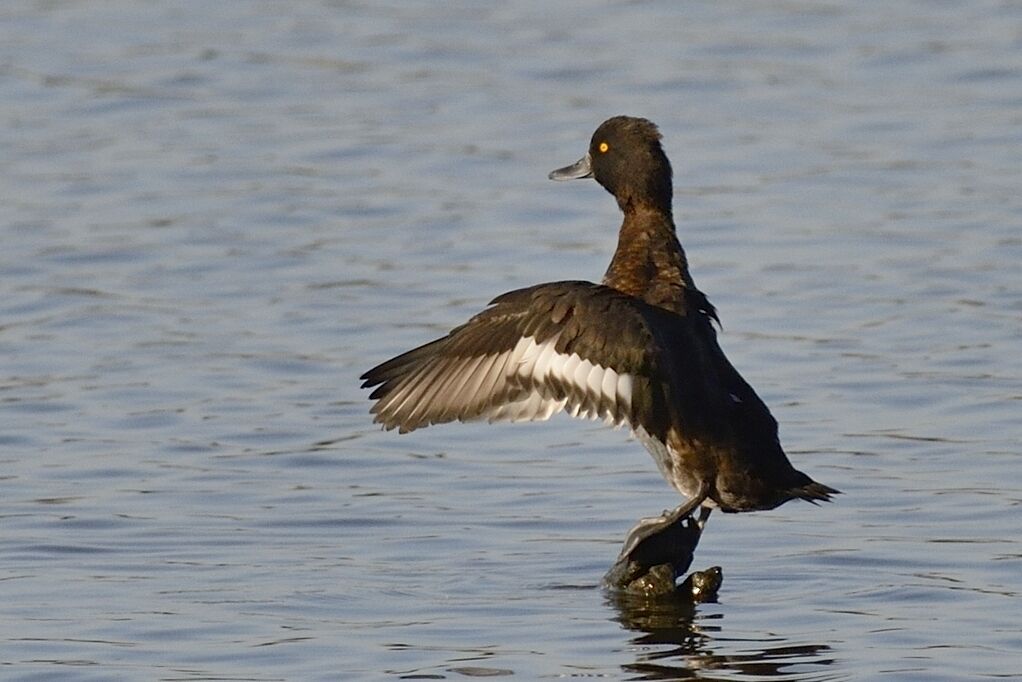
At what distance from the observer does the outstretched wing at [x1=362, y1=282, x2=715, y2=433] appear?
22.7ft

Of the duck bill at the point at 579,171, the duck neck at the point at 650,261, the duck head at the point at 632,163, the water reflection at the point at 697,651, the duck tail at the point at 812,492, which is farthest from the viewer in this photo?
the duck bill at the point at 579,171

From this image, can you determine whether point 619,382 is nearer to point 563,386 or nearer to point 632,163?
point 563,386

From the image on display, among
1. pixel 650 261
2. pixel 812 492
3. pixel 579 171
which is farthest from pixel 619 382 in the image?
pixel 579 171

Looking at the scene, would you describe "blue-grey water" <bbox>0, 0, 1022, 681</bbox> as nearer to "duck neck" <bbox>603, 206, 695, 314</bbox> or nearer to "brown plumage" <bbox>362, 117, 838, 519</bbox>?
"brown plumage" <bbox>362, 117, 838, 519</bbox>

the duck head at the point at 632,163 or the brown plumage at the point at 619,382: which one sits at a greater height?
the duck head at the point at 632,163

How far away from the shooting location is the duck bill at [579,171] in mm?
8406

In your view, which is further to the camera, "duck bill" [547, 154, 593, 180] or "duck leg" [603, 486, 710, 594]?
"duck bill" [547, 154, 593, 180]

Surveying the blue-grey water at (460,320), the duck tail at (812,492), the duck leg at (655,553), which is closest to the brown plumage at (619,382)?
the duck tail at (812,492)

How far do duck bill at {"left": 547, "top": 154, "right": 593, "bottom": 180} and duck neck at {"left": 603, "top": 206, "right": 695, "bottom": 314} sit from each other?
1.64 ft

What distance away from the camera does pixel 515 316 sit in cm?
714

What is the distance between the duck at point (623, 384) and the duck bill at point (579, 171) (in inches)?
41.9

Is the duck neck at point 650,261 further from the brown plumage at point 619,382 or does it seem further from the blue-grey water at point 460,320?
the blue-grey water at point 460,320

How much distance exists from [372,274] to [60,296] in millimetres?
1746

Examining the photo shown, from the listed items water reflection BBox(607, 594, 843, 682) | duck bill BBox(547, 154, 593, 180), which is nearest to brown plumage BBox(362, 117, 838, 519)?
water reflection BBox(607, 594, 843, 682)
